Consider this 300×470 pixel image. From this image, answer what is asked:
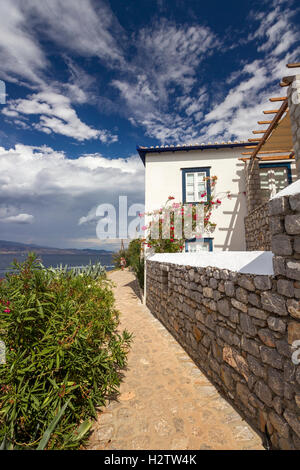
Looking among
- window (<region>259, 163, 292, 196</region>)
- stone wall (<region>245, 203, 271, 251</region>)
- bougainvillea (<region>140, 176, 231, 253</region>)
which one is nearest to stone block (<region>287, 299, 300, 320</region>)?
stone wall (<region>245, 203, 271, 251</region>)

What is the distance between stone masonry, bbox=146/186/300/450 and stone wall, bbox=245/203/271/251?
11.8 ft

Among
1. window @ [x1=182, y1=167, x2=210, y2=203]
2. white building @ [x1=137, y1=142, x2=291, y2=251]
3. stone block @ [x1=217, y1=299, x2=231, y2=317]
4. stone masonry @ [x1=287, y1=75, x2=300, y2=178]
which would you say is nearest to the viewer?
stone block @ [x1=217, y1=299, x2=231, y2=317]

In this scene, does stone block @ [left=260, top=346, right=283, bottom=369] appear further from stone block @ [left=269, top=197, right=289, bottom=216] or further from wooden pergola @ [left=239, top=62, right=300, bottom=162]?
wooden pergola @ [left=239, top=62, right=300, bottom=162]

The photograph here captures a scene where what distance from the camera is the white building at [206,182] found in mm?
8805

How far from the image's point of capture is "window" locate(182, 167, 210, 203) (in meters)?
9.12

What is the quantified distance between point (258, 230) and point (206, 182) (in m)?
3.25

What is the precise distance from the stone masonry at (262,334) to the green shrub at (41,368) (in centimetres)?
156

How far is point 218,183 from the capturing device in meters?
9.05

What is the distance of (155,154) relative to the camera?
9.40 meters

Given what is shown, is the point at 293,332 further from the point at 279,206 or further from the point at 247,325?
the point at 279,206

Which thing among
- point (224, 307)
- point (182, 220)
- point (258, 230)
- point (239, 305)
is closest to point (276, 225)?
point (239, 305)
